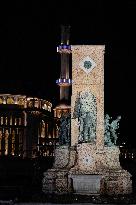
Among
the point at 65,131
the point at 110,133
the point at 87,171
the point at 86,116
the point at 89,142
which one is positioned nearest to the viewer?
the point at 87,171

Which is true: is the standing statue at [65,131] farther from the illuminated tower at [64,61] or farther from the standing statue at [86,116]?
the illuminated tower at [64,61]

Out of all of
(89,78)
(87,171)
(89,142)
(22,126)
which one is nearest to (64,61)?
(22,126)

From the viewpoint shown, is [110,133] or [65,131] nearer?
[110,133]

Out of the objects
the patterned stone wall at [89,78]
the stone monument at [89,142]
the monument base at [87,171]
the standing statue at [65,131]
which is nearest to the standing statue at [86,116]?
the stone monument at [89,142]

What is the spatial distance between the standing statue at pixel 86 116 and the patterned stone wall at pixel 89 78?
1.29 feet

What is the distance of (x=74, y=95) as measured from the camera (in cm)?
3316

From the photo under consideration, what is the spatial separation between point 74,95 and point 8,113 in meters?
57.3

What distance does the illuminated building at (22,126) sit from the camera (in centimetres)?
8612

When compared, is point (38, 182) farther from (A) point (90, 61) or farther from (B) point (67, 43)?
(B) point (67, 43)

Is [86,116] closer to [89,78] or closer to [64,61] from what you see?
[89,78]

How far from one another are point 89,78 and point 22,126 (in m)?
56.4

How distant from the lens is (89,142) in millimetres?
32250

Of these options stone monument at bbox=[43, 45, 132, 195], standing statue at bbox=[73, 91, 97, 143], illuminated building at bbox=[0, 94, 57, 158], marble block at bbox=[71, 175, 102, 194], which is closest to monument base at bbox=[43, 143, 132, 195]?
stone monument at bbox=[43, 45, 132, 195]

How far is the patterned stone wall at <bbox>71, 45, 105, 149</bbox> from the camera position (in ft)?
109
